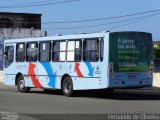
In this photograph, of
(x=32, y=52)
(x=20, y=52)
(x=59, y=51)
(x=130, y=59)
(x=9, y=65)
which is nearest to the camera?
(x=130, y=59)

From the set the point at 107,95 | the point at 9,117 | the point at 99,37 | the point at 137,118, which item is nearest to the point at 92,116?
the point at 137,118

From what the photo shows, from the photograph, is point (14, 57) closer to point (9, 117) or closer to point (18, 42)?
point (18, 42)

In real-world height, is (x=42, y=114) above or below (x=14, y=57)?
below

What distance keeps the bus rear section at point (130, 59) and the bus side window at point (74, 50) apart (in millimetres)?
2097

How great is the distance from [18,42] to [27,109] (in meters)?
10.9

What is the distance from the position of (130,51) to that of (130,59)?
0.35m

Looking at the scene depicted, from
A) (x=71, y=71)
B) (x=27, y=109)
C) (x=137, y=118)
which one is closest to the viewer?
(x=137, y=118)

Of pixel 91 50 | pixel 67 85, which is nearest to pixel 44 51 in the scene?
pixel 67 85

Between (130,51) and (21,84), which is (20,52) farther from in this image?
(130,51)

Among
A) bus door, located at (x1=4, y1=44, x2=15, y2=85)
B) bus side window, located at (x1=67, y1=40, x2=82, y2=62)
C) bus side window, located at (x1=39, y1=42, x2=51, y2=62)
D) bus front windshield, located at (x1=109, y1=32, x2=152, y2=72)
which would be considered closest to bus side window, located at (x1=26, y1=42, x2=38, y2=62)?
bus side window, located at (x1=39, y1=42, x2=51, y2=62)

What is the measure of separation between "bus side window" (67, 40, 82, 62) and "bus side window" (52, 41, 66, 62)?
384 millimetres

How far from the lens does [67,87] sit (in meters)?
24.4

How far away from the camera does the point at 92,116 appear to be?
1545cm

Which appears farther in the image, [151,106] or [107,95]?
[107,95]
